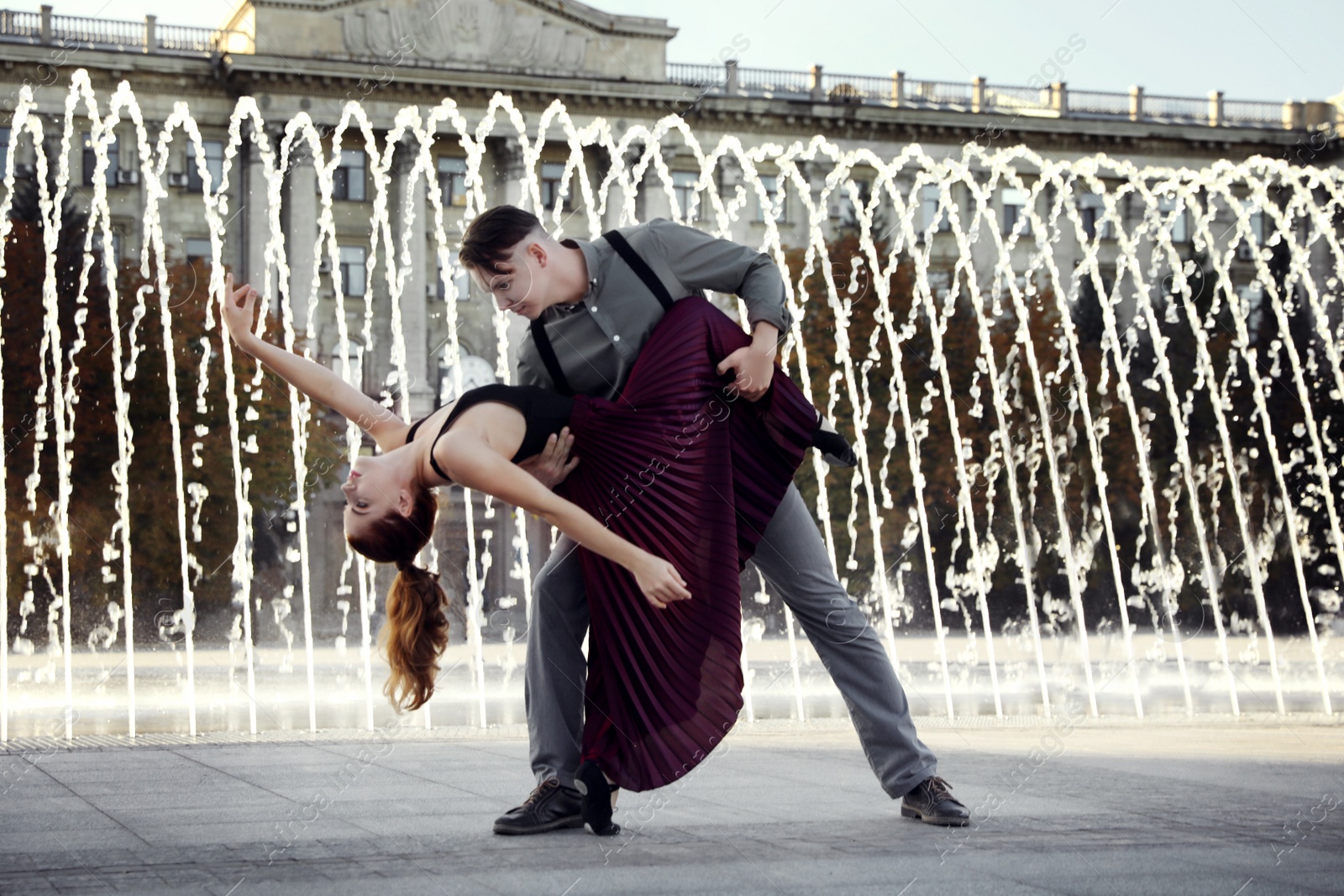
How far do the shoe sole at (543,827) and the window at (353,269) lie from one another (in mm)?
35897

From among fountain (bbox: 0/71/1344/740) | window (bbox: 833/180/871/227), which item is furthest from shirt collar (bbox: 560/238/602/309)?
window (bbox: 833/180/871/227)

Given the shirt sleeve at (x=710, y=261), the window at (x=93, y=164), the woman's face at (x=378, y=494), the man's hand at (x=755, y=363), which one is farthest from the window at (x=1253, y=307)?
the woman's face at (x=378, y=494)

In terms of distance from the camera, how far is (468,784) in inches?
215

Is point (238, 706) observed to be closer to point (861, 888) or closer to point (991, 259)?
point (861, 888)

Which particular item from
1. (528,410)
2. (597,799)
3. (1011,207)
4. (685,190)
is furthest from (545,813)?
(1011,207)

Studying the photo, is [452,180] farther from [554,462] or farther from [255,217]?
[554,462]

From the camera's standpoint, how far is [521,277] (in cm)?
406

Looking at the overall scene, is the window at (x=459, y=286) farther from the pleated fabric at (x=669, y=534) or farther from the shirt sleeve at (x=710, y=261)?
the pleated fabric at (x=669, y=534)

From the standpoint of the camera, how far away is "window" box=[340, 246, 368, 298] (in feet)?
129

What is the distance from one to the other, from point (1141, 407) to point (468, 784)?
31.6 metres

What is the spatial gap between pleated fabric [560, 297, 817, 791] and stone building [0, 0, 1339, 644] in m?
31.1

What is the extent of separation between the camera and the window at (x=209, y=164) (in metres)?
39.0

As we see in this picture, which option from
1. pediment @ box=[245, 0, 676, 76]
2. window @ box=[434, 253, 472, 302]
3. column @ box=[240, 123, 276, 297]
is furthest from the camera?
pediment @ box=[245, 0, 676, 76]

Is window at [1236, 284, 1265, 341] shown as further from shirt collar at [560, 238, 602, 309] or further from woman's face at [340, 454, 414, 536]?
woman's face at [340, 454, 414, 536]
